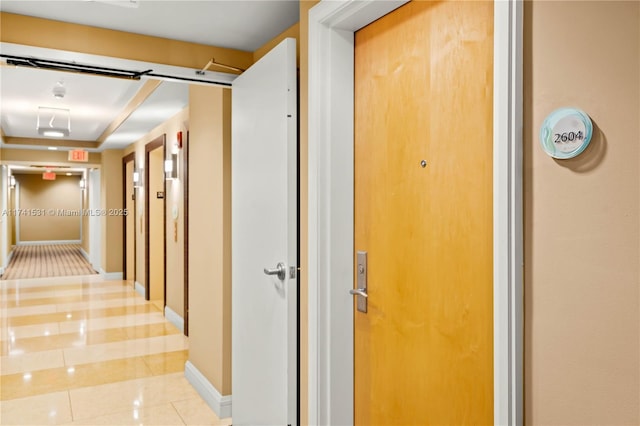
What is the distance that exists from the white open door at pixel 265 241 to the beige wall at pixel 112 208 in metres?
6.81

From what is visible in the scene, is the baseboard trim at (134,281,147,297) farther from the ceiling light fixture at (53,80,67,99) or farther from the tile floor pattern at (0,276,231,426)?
the ceiling light fixture at (53,80,67,99)

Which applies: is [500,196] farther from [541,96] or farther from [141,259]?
[141,259]

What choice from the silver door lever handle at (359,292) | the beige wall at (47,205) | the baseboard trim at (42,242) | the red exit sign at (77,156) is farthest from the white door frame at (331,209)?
the baseboard trim at (42,242)

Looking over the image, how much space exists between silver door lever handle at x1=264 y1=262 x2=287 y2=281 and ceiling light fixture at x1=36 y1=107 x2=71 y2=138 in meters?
3.96

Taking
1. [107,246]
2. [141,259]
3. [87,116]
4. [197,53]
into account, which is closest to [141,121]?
[87,116]

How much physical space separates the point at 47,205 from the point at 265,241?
14.7 metres

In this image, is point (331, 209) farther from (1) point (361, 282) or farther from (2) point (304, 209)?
(1) point (361, 282)

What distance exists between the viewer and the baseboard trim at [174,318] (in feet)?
16.8

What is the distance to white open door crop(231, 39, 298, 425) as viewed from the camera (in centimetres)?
203

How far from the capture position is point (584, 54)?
99 cm

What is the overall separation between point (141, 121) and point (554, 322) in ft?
17.9

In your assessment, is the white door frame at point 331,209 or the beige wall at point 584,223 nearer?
the beige wall at point 584,223

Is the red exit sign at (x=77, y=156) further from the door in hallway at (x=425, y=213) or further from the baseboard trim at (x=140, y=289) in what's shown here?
the door in hallway at (x=425, y=213)

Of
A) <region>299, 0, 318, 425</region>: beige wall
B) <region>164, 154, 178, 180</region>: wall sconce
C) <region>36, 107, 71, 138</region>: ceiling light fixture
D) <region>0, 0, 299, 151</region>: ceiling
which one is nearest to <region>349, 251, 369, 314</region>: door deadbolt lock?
<region>299, 0, 318, 425</region>: beige wall
